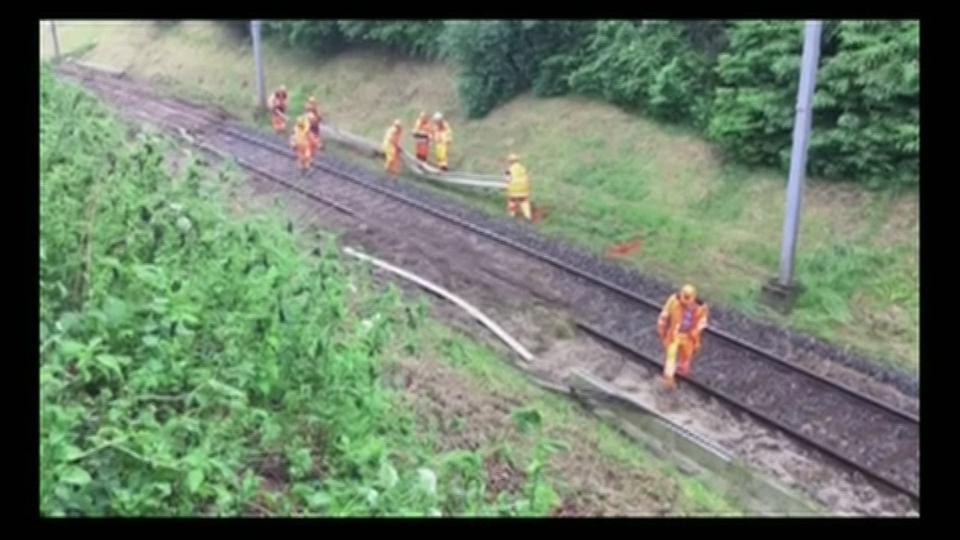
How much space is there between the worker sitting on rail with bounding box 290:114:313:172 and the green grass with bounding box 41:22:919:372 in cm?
339

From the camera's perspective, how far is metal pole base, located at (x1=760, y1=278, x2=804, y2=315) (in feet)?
→ 47.0

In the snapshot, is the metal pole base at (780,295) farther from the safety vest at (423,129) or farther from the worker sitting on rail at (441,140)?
the safety vest at (423,129)

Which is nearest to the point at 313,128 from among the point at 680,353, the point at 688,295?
the point at 680,353

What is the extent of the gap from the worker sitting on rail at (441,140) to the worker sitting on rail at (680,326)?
37.4ft

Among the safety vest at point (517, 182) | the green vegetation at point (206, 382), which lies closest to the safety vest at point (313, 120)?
the safety vest at point (517, 182)

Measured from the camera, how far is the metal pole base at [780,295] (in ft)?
47.0

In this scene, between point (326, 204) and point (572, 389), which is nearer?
point (572, 389)

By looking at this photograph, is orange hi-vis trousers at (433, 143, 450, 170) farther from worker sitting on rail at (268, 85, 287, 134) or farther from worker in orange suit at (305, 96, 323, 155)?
worker sitting on rail at (268, 85, 287, 134)

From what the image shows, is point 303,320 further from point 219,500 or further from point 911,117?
point 911,117

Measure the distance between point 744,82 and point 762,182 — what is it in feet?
6.49

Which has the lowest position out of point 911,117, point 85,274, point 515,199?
point 515,199

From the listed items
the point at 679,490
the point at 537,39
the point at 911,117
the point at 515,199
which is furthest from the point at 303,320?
the point at 537,39

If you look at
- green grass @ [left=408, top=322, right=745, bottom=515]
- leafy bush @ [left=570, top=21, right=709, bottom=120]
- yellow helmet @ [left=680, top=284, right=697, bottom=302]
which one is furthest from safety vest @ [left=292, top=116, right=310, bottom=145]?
yellow helmet @ [left=680, top=284, right=697, bottom=302]

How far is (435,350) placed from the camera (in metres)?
11.1
